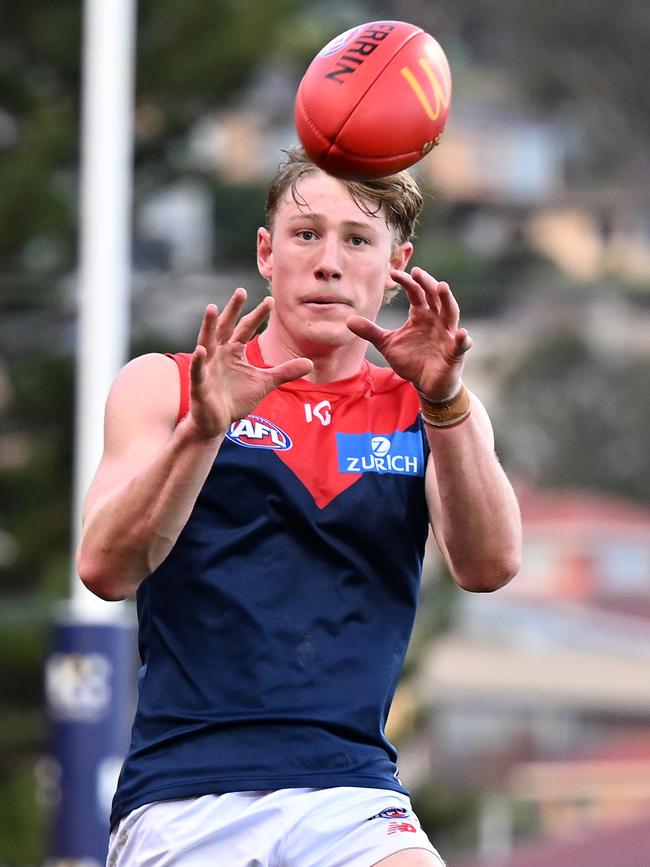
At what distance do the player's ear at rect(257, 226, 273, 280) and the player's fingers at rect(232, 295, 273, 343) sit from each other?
512 mm

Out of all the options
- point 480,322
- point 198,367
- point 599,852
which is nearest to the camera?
point 198,367

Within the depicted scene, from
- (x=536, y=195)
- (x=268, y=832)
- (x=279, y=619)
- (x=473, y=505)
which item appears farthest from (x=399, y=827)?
(x=536, y=195)

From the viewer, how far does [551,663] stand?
161 feet

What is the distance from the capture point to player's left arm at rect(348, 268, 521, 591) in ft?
13.9

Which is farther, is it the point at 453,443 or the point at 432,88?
the point at 432,88

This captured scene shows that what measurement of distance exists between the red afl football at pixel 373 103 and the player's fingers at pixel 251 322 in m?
0.68

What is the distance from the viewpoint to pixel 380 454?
449 cm

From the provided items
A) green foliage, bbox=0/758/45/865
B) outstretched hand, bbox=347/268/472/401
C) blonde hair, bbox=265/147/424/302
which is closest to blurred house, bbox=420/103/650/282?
green foliage, bbox=0/758/45/865

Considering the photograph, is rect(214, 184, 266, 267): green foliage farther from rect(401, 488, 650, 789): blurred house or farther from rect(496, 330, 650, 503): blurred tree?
rect(496, 330, 650, 503): blurred tree

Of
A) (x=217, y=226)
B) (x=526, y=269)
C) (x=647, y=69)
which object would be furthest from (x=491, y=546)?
(x=647, y=69)

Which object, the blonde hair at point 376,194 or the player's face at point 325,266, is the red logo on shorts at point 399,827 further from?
the blonde hair at point 376,194

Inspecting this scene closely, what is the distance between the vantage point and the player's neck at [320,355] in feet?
15.1

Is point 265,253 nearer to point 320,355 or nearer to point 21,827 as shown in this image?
point 320,355

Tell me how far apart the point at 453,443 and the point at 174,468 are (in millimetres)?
595
